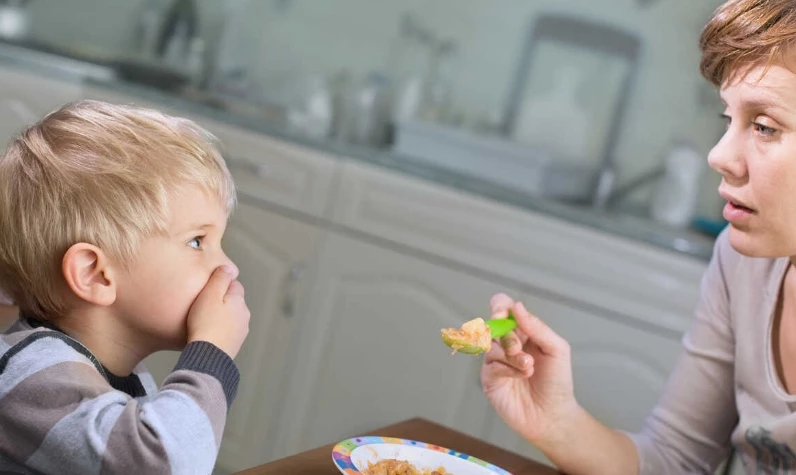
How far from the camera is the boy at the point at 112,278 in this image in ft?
2.96

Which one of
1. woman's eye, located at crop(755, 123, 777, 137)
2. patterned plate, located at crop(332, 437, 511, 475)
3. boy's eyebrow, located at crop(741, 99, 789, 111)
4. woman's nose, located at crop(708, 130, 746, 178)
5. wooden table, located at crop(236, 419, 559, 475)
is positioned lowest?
wooden table, located at crop(236, 419, 559, 475)

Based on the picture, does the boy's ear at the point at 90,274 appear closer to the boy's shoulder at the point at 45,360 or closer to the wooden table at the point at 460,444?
the boy's shoulder at the point at 45,360

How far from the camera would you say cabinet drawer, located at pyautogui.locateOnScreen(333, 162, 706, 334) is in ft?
7.74

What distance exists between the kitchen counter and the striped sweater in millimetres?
1583

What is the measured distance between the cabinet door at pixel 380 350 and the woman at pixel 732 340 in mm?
1072

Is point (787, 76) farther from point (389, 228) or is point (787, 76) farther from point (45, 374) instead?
point (389, 228)

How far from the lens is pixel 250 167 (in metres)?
2.71

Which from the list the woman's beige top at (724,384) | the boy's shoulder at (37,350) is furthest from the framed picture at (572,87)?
the boy's shoulder at (37,350)

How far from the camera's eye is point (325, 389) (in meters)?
2.65

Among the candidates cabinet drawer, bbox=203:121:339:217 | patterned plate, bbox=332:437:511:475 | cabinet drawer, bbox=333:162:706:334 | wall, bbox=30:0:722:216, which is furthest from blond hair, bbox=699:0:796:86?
wall, bbox=30:0:722:216

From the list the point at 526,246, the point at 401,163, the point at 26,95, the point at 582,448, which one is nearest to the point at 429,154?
the point at 401,163

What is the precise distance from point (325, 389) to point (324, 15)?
1.31m

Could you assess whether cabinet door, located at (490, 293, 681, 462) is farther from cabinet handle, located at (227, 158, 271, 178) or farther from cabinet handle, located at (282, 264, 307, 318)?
cabinet handle, located at (227, 158, 271, 178)

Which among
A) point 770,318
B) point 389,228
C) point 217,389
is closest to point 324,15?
point 389,228
